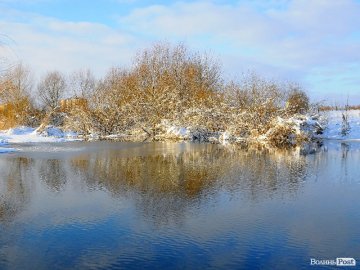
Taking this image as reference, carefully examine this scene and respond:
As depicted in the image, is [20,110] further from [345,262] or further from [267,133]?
[345,262]

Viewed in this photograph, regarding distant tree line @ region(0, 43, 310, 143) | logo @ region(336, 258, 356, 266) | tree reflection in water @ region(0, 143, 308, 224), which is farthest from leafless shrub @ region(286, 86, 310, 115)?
logo @ region(336, 258, 356, 266)

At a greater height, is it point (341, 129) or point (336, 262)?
point (341, 129)

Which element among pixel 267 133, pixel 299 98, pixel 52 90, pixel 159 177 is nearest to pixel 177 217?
pixel 159 177

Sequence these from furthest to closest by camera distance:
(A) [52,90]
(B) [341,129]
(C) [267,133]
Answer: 1. (A) [52,90]
2. (B) [341,129]
3. (C) [267,133]

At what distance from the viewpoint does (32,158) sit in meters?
16.7

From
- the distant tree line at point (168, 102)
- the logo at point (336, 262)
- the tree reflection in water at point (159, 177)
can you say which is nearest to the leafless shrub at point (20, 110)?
the distant tree line at point (168, 102)

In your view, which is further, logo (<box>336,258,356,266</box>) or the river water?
the river water

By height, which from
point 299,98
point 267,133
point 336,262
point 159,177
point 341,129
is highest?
point 299,98

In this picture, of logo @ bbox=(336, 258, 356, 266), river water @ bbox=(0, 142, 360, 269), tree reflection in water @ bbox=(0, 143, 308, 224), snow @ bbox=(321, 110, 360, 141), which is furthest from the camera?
snow @ bbox=(321, 110, 360, 141)

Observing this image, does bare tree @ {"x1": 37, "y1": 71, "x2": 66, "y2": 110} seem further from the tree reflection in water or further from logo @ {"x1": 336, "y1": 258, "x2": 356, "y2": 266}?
logo @ {"x1": 336, "y1": 258, "x2": 356, "y2": 266}

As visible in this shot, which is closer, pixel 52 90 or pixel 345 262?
pixel 345 262

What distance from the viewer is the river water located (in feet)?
18.3

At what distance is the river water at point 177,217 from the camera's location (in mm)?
5570

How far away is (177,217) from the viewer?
295 inches
